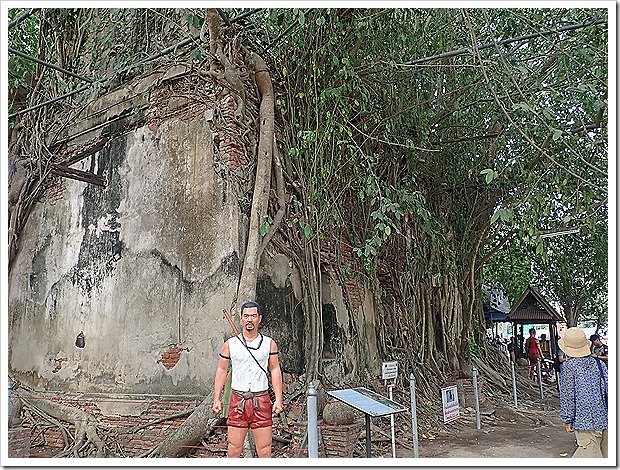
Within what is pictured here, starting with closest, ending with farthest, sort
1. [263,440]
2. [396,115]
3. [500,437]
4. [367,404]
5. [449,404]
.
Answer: [263,440]
[367,404]
[449,404]
[500,437]
[396,115]

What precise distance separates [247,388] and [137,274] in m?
2.68

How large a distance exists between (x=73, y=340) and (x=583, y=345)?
4.98 m

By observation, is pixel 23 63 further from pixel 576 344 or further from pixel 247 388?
pixel 576 344

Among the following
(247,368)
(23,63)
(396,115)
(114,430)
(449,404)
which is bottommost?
(114,430)

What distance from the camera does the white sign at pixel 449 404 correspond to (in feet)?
16.7

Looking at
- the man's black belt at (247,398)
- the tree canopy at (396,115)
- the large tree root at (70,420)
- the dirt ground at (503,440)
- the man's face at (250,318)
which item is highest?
the tree canopy at (396,115)

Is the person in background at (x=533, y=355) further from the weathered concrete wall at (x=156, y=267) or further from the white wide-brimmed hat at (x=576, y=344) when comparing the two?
the white wide-brimmed hat at (x=576, y=344)

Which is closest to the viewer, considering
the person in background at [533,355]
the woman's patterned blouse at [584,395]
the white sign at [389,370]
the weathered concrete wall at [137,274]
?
the woman's patterned blouse at [584,395]

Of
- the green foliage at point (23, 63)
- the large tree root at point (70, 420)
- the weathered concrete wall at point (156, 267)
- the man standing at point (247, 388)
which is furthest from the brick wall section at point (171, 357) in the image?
the green foliage at point (23, 63)

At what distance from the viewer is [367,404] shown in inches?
158

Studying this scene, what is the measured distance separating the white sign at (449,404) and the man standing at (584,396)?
44.3 inches

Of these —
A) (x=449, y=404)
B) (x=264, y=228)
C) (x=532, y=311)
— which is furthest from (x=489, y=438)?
(x=532, y=311)

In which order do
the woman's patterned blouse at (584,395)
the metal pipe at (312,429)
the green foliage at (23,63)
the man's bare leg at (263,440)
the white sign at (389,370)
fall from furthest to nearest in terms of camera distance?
the green foliage at (23,63) → the white sign at (389,370) → the woman's patterned blouse at (584,395) → the man's bare leg at (263,440) → the metal pipe at (312,429)

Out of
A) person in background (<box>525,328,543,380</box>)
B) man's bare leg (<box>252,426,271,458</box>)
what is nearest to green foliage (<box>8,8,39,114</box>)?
man's bare leg (<box>252,426,271,458</box>)
